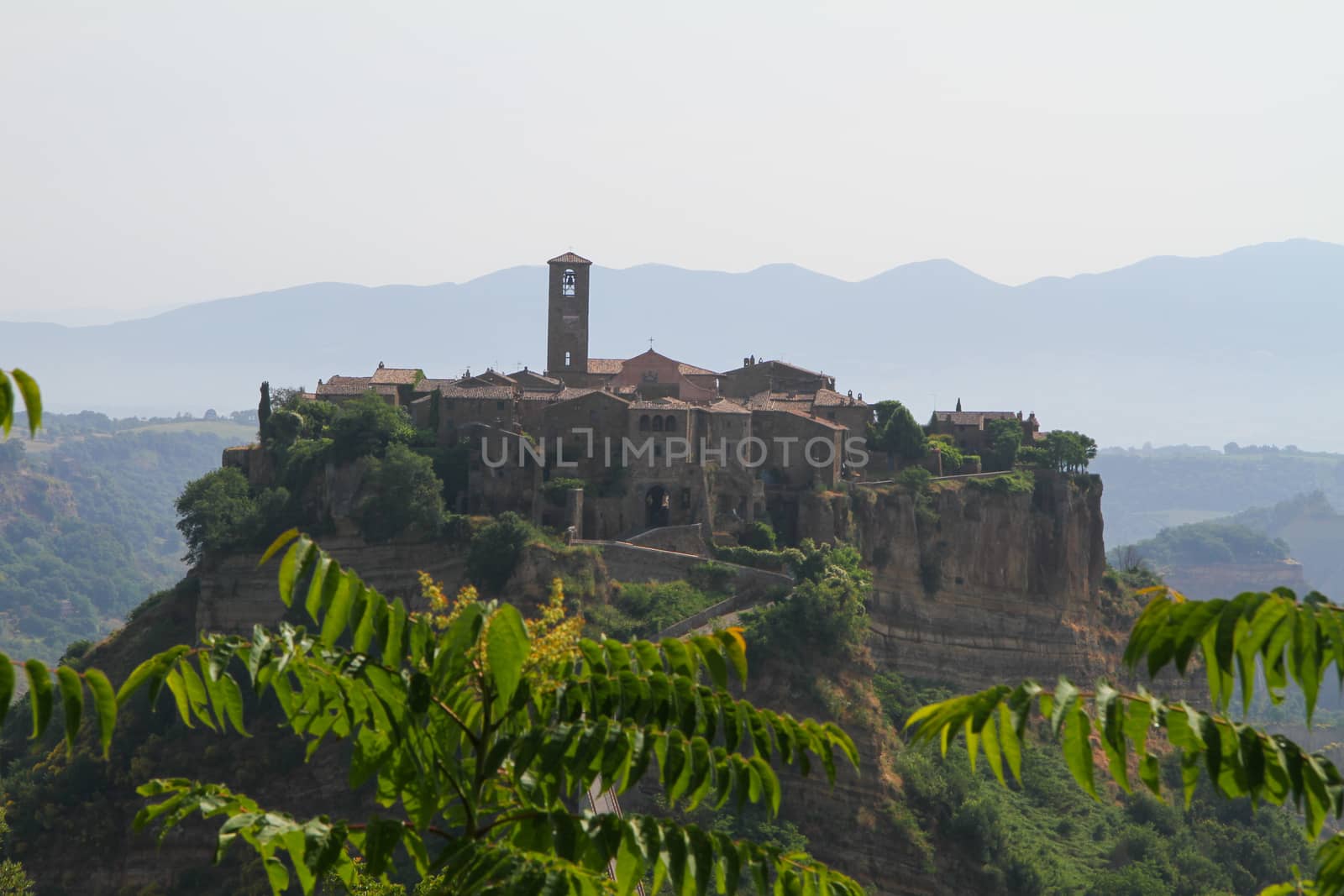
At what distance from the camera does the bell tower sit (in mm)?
75500

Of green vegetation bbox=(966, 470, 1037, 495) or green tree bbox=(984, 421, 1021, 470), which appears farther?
green tree bbox=(984, 421, 1021, 470)

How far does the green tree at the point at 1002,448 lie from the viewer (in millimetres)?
75062

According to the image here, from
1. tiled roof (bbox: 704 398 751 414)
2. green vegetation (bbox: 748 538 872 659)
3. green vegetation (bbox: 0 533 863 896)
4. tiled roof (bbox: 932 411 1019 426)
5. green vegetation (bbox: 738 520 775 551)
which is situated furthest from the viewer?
tiled roof (bbox: 932 411 1019 426)

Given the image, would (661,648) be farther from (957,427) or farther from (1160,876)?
(957,427)

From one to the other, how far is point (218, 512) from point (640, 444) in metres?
17.4

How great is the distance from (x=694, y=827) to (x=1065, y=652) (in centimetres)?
6699

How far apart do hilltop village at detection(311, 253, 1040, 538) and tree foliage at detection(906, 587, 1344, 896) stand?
53.3 m

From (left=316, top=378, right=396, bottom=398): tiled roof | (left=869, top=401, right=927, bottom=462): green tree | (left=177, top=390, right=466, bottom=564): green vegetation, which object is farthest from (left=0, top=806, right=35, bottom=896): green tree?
(left=869, top=401, right=927, bottom=462): green tree

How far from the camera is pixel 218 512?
2494 inches

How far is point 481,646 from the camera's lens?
1002 cm

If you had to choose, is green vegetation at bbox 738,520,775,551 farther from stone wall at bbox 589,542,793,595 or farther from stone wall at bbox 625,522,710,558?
stone wall at bbox 589,542,793,595

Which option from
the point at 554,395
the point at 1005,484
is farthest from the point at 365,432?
the point at 1005,484

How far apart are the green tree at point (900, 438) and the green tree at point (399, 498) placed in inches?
811

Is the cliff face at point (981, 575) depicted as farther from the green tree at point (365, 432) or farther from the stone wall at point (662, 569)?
the green tree at point (365, 432)
